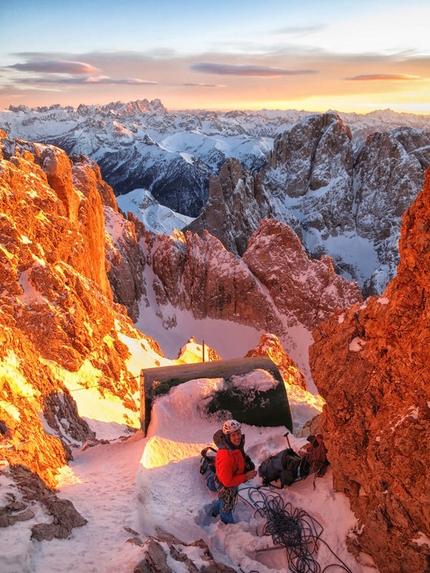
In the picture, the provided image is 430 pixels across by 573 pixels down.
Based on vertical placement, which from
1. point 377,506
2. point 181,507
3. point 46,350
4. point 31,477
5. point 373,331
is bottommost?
point 46,350

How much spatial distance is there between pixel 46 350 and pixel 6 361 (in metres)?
4.17

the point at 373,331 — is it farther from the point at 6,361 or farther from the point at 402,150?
the point at 402,150

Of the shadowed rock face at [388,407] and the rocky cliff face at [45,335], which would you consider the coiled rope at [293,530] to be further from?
the rocky cliff face at [45,335]

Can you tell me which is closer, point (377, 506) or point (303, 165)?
point (377, 506)

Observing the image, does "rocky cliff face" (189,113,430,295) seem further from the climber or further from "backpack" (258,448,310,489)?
the climber

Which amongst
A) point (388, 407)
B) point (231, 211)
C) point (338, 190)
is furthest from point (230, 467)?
point (338, 190)

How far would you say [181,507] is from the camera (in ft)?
26.3

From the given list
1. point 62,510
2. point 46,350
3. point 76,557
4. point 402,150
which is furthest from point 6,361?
point 402,150

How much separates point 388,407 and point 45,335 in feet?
42.5

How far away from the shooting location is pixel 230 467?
724 centimetres

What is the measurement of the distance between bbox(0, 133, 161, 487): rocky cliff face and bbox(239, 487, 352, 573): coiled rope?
3.72 meters

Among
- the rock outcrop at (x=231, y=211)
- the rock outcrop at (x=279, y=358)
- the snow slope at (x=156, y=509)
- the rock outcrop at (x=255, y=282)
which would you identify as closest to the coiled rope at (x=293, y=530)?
the snow slope at (x=156, y=509)

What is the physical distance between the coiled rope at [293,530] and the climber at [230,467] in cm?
62

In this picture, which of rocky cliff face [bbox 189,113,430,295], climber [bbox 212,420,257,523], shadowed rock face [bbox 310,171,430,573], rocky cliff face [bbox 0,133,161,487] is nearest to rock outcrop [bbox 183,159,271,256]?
rocky cliff face [bbox 189,113,430,295]
